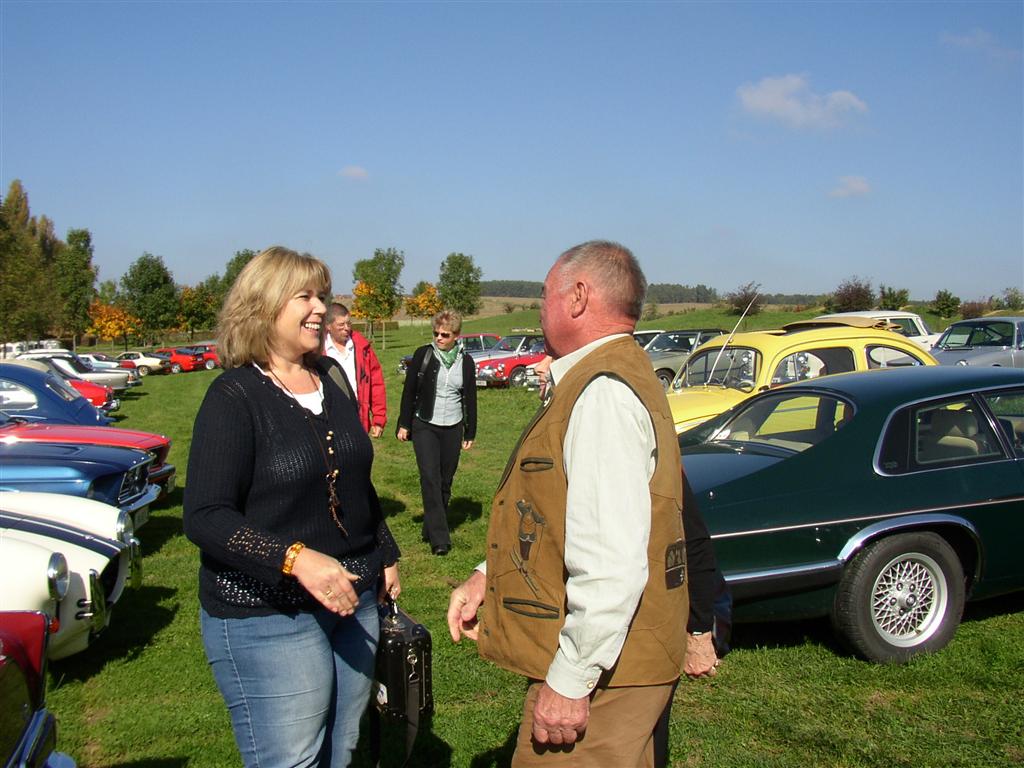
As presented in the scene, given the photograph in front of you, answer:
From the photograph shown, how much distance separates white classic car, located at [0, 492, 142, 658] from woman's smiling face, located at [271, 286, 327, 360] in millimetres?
2356

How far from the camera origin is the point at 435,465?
7246 millimetres

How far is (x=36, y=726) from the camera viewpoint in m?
2.65

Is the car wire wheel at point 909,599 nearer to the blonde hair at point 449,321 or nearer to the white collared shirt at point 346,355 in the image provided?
the blonde hair at point 449,321

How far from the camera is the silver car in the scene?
16734 millimetres

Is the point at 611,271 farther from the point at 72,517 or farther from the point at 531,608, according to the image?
the point at 72,517

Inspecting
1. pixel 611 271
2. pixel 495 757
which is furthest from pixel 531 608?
pixel 495 757

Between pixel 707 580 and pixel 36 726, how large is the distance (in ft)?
7.03

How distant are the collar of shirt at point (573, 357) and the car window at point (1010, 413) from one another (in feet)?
12.5

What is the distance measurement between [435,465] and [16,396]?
564cm

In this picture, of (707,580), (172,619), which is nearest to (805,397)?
(707,580)

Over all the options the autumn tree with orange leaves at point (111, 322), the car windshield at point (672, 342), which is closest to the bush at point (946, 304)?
the car windshield at point (672, 342)

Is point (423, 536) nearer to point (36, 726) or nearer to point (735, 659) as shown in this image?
point (735, 659)

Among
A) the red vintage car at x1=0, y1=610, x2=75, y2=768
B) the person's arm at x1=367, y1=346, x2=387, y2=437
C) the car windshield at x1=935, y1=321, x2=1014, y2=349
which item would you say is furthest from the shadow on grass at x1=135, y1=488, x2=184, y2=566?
the car windshield at x1=935, y1=321, x2=1014, y2=349

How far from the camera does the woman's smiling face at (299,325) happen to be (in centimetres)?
255
